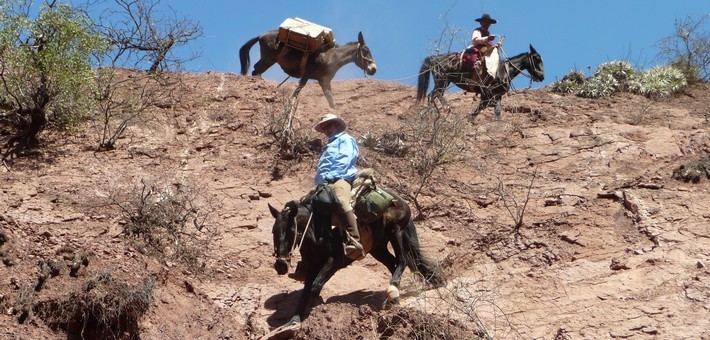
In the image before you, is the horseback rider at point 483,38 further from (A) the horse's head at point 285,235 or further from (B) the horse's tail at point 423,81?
(A) the horse's head at point 285,235

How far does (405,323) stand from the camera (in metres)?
11.7

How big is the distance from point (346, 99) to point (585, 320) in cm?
991

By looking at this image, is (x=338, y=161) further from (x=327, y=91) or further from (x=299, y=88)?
(x=327, y=91)

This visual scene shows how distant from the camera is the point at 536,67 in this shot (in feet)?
69.9

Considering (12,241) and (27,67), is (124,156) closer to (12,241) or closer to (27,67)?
(27,67)

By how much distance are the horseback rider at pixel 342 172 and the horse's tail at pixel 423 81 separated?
7.04m

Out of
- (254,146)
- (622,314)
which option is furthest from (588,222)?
(254,146)

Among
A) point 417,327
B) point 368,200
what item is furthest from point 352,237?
point 417,327

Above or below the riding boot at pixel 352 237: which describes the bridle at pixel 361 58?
above

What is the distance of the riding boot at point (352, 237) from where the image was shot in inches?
501

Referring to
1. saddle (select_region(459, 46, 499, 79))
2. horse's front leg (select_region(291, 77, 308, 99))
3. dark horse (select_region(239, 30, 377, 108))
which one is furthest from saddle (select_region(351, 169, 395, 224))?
saddle (select_region(459, 46, 499, 79))

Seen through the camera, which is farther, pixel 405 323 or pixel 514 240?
pixel 514 240

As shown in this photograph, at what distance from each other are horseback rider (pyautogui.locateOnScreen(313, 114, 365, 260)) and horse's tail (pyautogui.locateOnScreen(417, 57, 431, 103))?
7040 millimetres

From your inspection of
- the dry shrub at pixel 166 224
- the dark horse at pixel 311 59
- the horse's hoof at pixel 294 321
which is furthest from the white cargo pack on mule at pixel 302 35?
the horse's hoof at pixel 294 321
